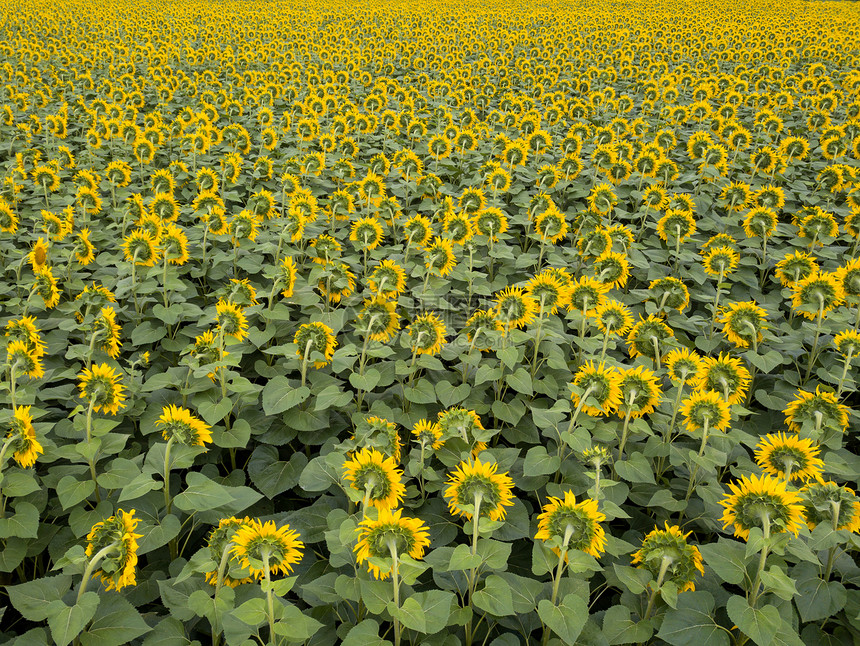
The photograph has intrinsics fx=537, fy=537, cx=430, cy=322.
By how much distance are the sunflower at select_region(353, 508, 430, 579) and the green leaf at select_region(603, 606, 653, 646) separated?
2.41 feet

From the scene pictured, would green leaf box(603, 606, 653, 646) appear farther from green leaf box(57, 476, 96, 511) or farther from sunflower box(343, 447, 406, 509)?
green leaf box(57, 476, 96, 511)

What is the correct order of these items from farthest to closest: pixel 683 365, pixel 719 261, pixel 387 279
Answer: pixel 719 261 < pixel 387 279 < pixel 683 365

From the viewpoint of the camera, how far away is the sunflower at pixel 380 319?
3008mm

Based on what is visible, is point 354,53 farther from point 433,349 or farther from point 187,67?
point 433,349

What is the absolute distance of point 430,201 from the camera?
5.52 metres

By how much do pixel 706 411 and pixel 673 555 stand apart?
0.77m

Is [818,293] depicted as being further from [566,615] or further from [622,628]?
[566,615]

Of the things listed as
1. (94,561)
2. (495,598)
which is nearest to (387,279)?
(495,598)

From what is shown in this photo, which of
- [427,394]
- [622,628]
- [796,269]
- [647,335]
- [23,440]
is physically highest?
[23,440]

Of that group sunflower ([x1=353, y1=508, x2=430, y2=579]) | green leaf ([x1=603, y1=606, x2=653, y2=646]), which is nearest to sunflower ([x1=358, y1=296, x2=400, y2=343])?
sunflower ([x1=353, y1=508, x2=430, y2=579])

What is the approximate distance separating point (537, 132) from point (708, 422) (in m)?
5.01

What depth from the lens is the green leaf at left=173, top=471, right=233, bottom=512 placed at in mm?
1984

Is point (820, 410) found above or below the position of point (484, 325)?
below

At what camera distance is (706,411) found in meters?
2.35
